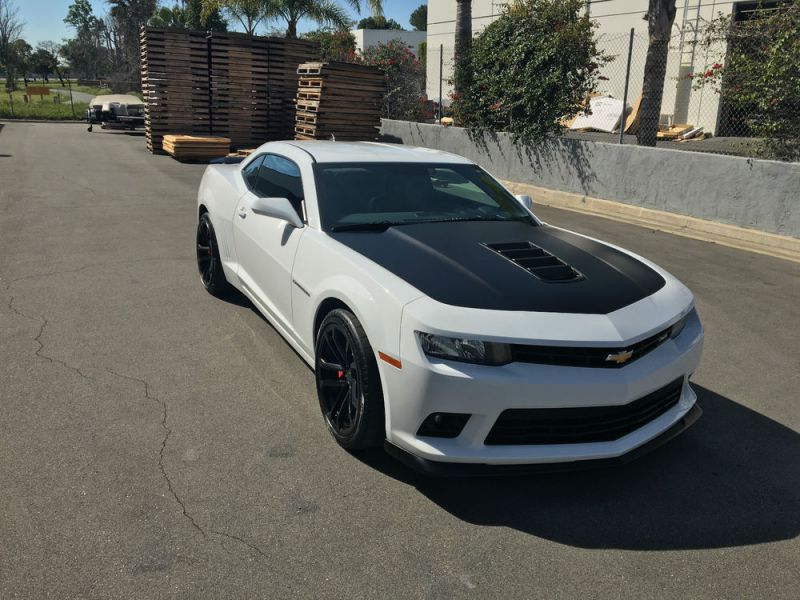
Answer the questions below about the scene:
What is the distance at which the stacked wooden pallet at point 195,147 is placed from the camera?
16.7m

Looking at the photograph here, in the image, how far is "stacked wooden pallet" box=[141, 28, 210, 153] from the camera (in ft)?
59.3

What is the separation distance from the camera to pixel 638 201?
427 inches

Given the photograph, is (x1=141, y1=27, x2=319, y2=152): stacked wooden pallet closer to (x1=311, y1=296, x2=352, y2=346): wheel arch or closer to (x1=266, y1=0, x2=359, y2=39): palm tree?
(x1=266, y1=0, x2=359, y2=39): palm tree

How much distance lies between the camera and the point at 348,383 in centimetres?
337

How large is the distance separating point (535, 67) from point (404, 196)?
9.25m

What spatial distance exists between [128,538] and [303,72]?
637 inches

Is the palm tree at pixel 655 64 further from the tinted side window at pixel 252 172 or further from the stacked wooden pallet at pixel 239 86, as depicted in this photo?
the stacked wooden pallet at pixel 239 86

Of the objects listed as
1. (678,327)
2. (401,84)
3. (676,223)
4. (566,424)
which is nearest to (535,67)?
(676,223)

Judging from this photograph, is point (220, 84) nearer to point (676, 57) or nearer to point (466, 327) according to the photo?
point (676, 57)

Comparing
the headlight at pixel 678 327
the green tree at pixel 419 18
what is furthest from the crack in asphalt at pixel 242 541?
the green tree at pixel 419 18

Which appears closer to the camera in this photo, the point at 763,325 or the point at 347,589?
the point at 347,589

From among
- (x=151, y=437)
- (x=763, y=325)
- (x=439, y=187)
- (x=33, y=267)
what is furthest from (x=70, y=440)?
(x=763, y=325)

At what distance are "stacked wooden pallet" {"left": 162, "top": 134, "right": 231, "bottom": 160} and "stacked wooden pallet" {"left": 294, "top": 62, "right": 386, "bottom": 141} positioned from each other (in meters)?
2.14

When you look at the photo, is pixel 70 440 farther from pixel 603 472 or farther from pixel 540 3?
pixel 540 3
